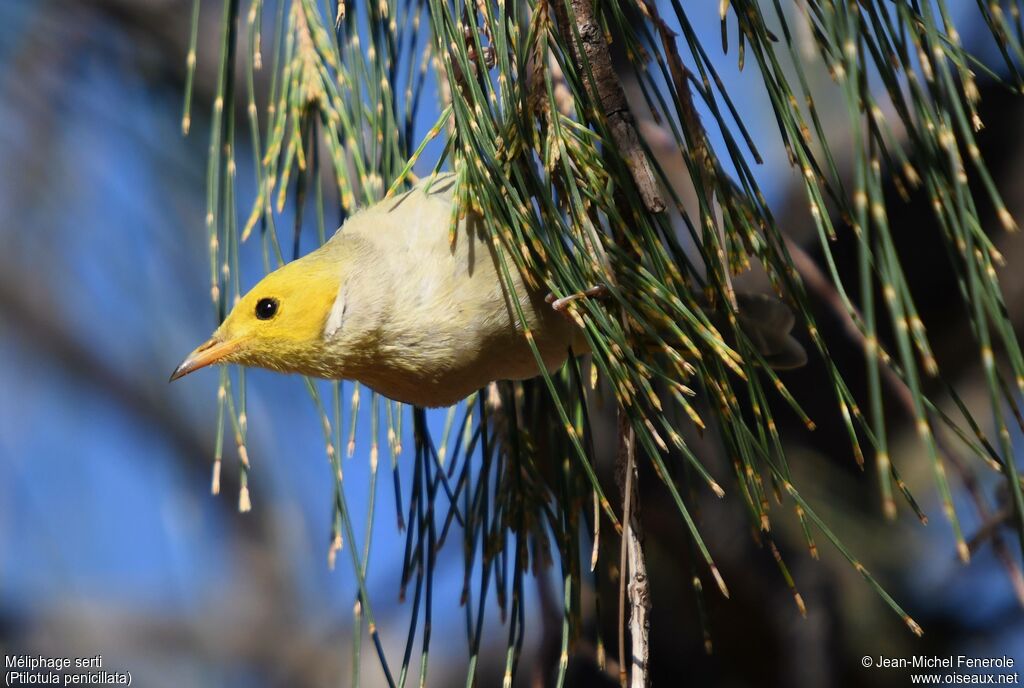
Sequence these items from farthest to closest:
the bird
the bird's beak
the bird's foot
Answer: the bird's beak
the bird
the bird's foot

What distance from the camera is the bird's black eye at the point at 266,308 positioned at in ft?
4.94

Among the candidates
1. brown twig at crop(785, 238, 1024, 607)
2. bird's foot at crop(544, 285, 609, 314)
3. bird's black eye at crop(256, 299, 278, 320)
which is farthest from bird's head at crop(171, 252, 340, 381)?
brown twig at crop(785, 238, 1024, 607)

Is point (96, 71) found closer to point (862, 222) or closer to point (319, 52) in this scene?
point (319, 52)

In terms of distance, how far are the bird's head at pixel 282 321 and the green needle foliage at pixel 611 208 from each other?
48 mm

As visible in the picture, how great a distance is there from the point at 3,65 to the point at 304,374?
195 cm

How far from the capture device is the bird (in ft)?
4.64

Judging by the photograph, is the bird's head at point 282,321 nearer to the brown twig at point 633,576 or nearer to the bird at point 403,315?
the bird at point 403,315

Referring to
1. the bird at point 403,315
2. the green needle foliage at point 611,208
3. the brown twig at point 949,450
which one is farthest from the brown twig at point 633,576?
the brown twig at point 949,450

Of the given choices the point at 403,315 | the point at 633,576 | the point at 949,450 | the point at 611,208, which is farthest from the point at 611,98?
the point at 949,450

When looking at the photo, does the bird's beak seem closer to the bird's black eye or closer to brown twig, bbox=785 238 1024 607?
the bird's black eye

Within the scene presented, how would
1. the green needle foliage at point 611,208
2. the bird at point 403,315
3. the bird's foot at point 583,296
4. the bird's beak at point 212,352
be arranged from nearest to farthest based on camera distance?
the green needle foliage at point 611,208 < the bird's foot at point 583,296 < the bird at point 403,315 < the bird's beak at point 212,352

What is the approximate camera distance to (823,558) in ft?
10.5

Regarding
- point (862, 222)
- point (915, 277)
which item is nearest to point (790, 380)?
point (915, 277)

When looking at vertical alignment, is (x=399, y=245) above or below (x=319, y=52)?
below
